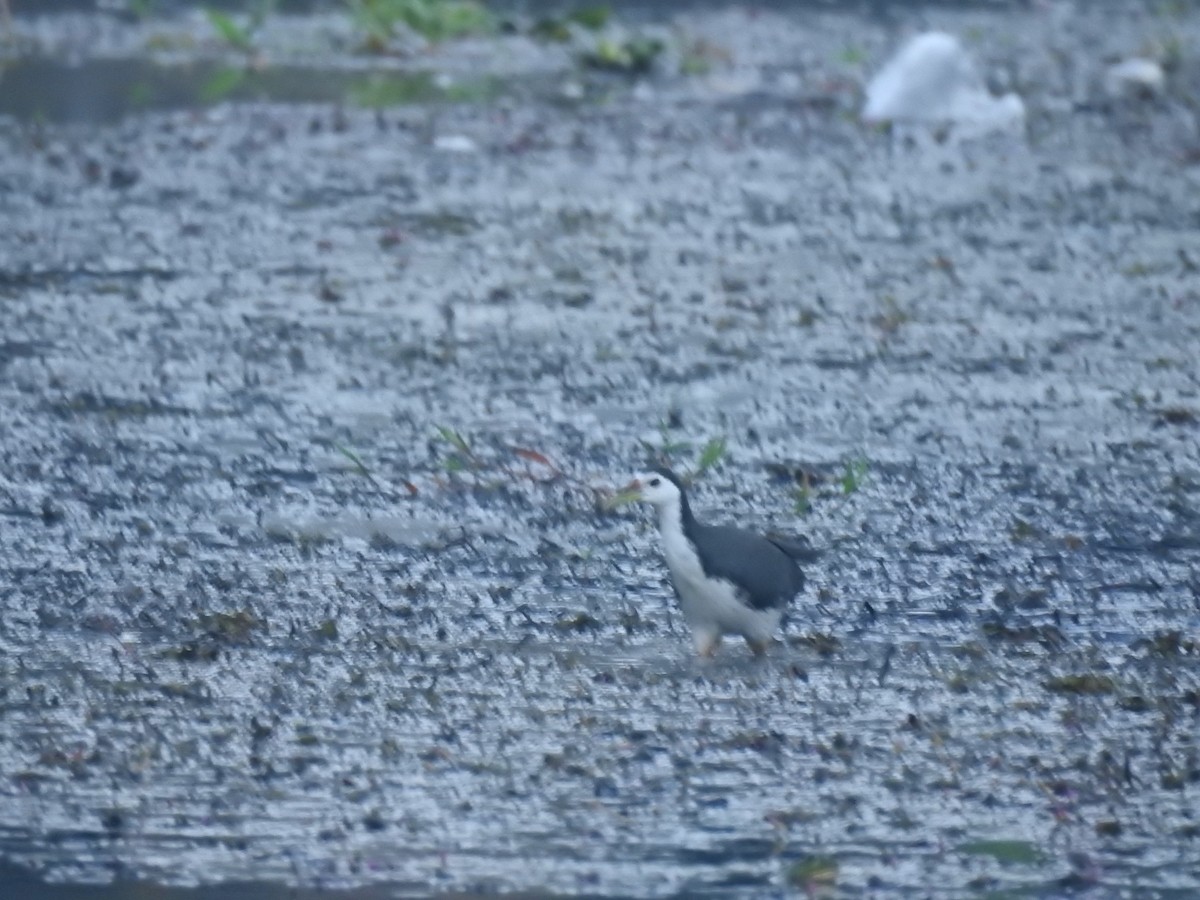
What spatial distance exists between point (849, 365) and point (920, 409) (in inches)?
27.3

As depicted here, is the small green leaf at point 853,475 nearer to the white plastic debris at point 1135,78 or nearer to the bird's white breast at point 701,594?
the bird's white breast at point 701,594

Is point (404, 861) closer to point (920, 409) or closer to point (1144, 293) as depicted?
point (920, 409)


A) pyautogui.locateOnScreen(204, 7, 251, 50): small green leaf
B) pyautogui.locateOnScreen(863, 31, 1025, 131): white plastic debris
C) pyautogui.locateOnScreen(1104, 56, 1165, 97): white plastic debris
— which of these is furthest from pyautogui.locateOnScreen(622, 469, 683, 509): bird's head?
pyautogui.locateOnScreen(204, 7, 251, 50): small green leaf

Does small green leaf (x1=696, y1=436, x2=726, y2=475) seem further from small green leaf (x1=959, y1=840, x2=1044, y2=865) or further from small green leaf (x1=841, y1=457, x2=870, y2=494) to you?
small green leaf (x1=959, y1=840, x2=1044, y2=865)

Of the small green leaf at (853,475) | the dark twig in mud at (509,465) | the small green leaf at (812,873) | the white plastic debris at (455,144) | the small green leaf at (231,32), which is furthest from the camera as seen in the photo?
the small green leaf at (231,32)

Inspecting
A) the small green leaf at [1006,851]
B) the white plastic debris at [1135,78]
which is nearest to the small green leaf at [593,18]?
the white plastic debris at [1135,78]

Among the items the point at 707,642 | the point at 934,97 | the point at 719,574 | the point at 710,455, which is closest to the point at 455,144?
the point at 934,97

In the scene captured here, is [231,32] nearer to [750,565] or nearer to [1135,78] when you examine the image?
[1135,78]

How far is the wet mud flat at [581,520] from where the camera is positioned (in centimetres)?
507

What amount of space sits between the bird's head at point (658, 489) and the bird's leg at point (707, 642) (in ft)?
1.16

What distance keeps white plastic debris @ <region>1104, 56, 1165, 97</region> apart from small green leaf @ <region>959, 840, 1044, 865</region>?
39.8ft

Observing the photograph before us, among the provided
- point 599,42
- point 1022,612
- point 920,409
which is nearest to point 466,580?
point 1022,612

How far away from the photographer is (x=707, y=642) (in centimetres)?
606

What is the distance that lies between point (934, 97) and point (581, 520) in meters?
8.78
